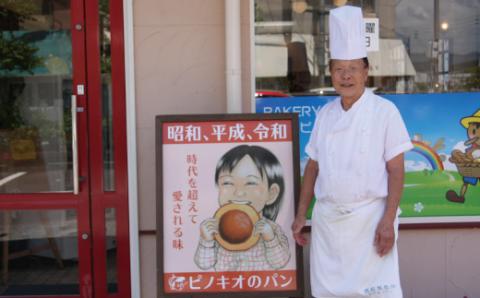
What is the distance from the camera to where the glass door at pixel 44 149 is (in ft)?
13.0

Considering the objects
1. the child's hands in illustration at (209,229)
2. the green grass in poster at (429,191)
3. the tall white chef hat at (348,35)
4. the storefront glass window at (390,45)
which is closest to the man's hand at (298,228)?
the child's hands in illustration at (209,229)

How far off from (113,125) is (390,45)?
1.99 metres

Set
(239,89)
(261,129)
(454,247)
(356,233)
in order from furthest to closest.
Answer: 1. (454,247)
2. (239,89)
3. (261,129)
4. (356,233)

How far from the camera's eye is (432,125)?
156 inches

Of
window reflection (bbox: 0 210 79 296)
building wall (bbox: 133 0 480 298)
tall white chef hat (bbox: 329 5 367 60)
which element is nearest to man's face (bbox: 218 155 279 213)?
building wall (bbox: 133 0 480 298)

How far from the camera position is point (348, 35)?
2.91m

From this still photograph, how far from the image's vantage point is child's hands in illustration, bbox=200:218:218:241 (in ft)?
11.1

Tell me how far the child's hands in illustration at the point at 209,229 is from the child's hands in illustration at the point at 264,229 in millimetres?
236

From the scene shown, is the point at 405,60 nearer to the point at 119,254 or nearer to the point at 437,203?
the point at 437,203

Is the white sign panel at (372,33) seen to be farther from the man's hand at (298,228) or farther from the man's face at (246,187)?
the man's hand at (298,228)

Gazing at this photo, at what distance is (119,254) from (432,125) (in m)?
2.29

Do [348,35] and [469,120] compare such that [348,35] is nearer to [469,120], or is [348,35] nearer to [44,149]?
[469,120]

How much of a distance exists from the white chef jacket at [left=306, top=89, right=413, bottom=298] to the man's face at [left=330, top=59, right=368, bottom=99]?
6 cm

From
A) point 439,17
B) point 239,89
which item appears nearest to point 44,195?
point 239,89
